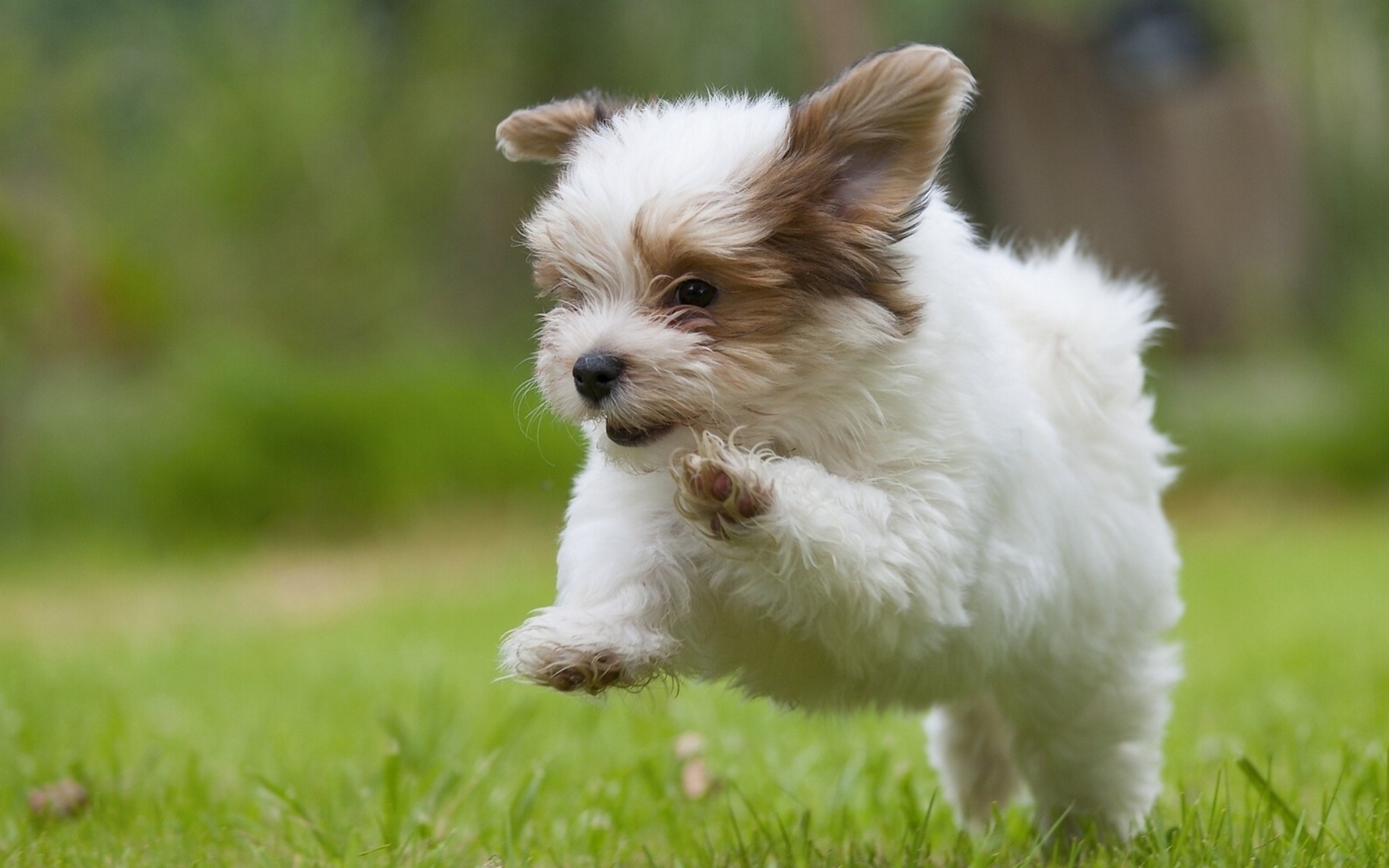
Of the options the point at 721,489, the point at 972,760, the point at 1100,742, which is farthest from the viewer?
the point at 972,760

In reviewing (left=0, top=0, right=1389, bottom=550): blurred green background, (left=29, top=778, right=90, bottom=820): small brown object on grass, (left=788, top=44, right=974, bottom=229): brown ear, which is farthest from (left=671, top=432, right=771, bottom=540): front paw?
(left=0, top=0, right=1389, bottom=550): blurred green background

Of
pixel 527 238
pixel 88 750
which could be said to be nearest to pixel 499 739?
pixel 88 750

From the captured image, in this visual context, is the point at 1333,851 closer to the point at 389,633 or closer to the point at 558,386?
the point at 558,386

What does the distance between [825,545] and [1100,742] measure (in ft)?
4.20

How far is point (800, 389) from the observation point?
2.88 meters

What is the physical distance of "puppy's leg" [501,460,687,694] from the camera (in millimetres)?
2619

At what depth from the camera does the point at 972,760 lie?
3844mm

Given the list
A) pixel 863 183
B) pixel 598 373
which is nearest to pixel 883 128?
pixel 863 183

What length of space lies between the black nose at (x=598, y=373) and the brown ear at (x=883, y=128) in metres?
0.56

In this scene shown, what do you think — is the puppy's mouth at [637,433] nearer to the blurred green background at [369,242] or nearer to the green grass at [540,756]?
the green grass at [540,756]

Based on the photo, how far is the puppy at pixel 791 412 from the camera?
268 centimetres

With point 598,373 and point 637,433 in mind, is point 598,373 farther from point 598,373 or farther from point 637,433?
point 637,433

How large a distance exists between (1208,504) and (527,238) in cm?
1044

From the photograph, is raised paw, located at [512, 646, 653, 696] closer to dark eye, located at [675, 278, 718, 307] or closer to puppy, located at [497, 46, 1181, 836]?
puppy, located at [497, 46, 1181, 836]
